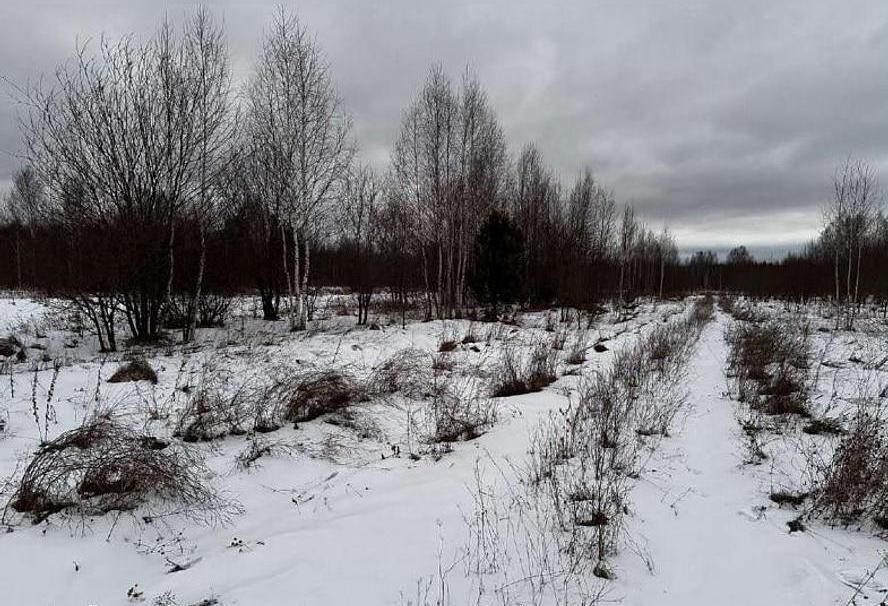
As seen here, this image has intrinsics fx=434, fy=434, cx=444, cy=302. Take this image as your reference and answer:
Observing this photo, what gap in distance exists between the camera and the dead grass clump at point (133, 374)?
692 centimetres

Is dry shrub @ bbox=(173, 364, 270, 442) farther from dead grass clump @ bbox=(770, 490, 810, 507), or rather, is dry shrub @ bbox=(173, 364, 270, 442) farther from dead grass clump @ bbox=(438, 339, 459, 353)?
dead grass clump @ bbox=(438, 339, 459, 353)

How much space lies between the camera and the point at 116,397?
Result: 6223 mm

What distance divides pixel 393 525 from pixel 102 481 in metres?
2.48

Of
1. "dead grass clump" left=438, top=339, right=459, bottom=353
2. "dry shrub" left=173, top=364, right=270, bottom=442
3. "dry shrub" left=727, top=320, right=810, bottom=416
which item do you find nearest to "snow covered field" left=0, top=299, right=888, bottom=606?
"dry shrub" left=173, top=364, right=270, bottom=442

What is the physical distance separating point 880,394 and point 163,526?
9.96 metres

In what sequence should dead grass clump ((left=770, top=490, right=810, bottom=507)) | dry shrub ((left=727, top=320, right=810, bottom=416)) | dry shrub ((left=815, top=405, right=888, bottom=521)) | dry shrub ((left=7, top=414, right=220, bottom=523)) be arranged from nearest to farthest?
dry shrub ((left=7, top=414, right=220, bottom=523))
dry shrub ((left=815, top=405, right=888, bottom=521))
dead grass clump ((left=770, top=490, right=810, bottom=507))
dry shrub ((left=727, top=320, right=810, bottom=416))

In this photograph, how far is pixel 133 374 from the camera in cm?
709

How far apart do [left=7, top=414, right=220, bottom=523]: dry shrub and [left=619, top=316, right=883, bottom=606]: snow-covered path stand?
3555mm

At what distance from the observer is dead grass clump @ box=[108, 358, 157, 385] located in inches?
273

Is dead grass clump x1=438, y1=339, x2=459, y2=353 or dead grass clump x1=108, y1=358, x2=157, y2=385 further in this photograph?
dead grass clump x1=438, y1=339, x2=459, y2=353

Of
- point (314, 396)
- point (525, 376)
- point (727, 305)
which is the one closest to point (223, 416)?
point (314, 396)

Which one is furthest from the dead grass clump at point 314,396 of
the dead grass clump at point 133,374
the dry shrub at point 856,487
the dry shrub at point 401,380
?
the dry shrub at point 856,487

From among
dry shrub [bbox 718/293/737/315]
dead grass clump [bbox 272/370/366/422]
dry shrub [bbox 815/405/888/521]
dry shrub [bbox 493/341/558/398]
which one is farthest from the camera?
dry shrub [bbox 718/293/737/315]

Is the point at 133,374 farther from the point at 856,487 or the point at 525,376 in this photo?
the point at 856,487
